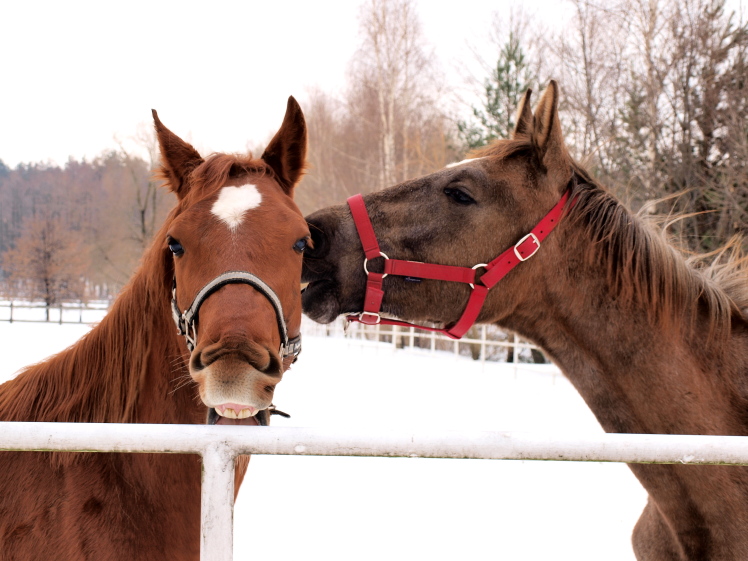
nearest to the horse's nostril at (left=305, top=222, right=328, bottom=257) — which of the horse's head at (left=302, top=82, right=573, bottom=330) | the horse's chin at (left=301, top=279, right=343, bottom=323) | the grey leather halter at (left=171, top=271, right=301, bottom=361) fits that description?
the horse's head at (left=302, top=82, right=573, bottom=330)

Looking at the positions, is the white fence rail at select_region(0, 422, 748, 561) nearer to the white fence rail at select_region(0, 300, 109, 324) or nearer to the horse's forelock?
the horse's forelock

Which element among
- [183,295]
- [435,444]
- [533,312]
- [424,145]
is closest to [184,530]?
[183,295]

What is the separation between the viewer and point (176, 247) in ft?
5.28

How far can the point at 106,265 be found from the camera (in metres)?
29.8

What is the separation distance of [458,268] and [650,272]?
0.69 m

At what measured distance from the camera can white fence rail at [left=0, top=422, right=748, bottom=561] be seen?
1.06m

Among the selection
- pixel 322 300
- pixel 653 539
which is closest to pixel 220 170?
pixel 322 300

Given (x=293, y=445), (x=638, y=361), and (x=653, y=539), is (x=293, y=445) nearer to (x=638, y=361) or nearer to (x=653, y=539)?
→ (x=638, y=361)

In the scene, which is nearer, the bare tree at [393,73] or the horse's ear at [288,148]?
the horse's ear at [288,148]

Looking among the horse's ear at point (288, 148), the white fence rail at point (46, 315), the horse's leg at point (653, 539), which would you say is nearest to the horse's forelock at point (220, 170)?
the horse's ear at point (288, 148)

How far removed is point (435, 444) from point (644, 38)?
39.7 feet

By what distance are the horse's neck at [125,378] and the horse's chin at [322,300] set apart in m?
0.49

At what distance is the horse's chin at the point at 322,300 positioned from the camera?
1.90 metres

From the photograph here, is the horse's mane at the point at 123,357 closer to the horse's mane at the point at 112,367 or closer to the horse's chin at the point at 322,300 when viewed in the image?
the horse's mane at the point at 112,367
